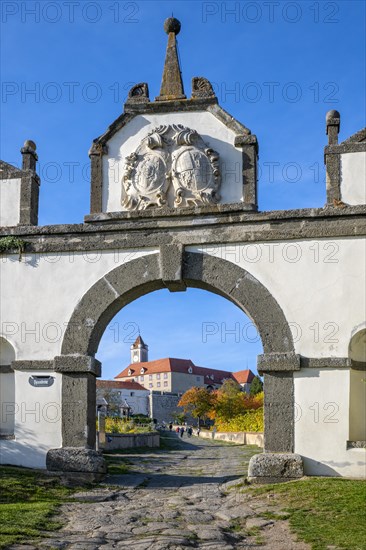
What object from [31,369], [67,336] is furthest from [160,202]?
[31,369]

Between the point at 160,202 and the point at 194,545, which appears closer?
the point at 194,545

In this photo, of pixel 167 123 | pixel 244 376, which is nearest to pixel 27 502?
pixel 167 123

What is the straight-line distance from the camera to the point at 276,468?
9703mm

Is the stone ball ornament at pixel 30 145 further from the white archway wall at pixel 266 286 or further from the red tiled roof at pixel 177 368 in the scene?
the red tiled roof at pixel 177 368

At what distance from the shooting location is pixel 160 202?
1101 cm

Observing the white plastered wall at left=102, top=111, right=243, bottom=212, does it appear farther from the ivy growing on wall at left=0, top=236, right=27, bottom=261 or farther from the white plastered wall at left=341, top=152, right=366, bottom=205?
the white plastered wall at left=341, top=152, right=366, bottom=205

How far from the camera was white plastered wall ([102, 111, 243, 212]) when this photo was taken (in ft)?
35.9

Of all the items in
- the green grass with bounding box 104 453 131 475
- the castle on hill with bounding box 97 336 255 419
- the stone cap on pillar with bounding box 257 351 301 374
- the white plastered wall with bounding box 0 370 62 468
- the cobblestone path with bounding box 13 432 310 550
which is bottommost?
the castle on hill with bounding box 97 336 255 419

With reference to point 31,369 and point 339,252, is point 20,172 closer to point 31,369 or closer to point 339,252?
point 31,369

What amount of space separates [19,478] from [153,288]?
3.53 meters

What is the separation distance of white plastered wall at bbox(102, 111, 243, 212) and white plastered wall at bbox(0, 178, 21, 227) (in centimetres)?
154

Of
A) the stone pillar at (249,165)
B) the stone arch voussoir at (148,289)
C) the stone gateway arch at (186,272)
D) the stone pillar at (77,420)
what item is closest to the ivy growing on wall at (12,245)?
the stone gateway arch at (186,272)

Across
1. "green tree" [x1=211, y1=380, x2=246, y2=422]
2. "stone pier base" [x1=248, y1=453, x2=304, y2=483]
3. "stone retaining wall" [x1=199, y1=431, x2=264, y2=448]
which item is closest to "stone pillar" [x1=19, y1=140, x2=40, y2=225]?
"stone pier base" [x1=248, y1=453, x2=304, y2=483]

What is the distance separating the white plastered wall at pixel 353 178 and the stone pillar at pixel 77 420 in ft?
15.4
